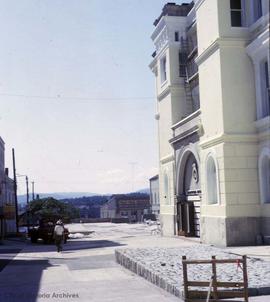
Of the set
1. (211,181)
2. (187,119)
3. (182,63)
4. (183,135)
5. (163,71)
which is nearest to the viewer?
(211,181)

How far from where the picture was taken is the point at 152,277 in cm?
1391

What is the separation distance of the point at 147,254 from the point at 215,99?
761 cm

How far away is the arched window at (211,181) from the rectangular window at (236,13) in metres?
5.82

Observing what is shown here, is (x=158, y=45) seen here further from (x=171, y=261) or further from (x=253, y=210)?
(x=171, y=261)

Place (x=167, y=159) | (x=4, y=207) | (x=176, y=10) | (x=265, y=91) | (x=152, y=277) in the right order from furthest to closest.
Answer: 1. (x=4, y=207)
2. (x=167, y=159)
3. (x=176, y=10)
4. (x=265, y=91)
5. (x=152, y=277)

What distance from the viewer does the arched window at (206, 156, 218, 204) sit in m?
25.0

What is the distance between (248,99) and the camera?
22.5 metres

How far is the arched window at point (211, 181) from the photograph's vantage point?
25.0 m

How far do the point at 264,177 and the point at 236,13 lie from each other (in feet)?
22.0

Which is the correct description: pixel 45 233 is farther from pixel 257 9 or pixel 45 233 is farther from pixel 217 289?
pixel 217 289

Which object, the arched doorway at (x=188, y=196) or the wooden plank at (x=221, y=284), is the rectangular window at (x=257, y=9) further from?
the wooden plank at (x=221, y=284)

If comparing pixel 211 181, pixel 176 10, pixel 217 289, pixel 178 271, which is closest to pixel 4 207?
pixel 176 10

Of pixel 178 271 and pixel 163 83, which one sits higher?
pixel 163 83

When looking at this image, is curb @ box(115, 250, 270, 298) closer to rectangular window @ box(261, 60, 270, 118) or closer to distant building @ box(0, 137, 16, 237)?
rectangular window @ box(261, 60, 270, 118)
